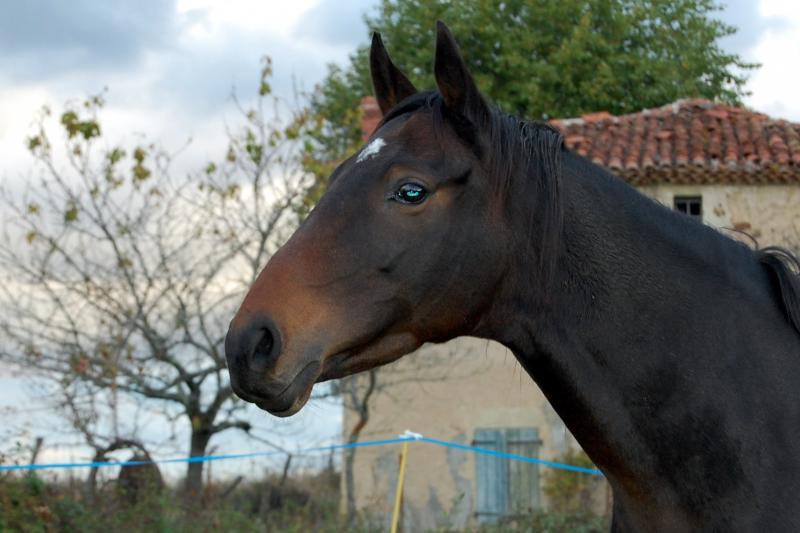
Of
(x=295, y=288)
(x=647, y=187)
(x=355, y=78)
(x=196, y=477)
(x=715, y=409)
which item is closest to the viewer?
(x=295, y=288)

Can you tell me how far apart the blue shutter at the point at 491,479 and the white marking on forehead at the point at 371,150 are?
14.5 meters

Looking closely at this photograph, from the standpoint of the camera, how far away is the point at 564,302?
10.3ft

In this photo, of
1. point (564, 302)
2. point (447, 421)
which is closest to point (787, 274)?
point (564, 302)

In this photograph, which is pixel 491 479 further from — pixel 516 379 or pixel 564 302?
pixel 564 302

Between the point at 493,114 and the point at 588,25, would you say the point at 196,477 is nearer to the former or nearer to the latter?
the point at 493,114

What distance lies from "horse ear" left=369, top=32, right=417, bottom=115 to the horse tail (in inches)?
48.8

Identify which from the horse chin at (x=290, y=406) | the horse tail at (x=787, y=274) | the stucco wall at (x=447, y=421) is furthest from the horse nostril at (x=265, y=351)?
the stucco wall at (x=447, y=421)

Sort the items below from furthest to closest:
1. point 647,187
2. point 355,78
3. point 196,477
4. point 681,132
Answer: point 355,78, point 681,132, point 647,187, point 196,477

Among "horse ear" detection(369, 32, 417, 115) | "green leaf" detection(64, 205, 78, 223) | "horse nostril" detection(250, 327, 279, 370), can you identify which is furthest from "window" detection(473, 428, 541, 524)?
"horse nostril" detection(250, 327, 279, 370)

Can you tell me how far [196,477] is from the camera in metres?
13.1

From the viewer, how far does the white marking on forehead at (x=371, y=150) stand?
311 centimetres

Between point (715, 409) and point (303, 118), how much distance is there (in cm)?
1176

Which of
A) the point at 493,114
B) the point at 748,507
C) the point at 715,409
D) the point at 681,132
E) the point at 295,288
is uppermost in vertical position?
the point at 681,132

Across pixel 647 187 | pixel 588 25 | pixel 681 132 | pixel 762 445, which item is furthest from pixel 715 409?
pixel 588 25
